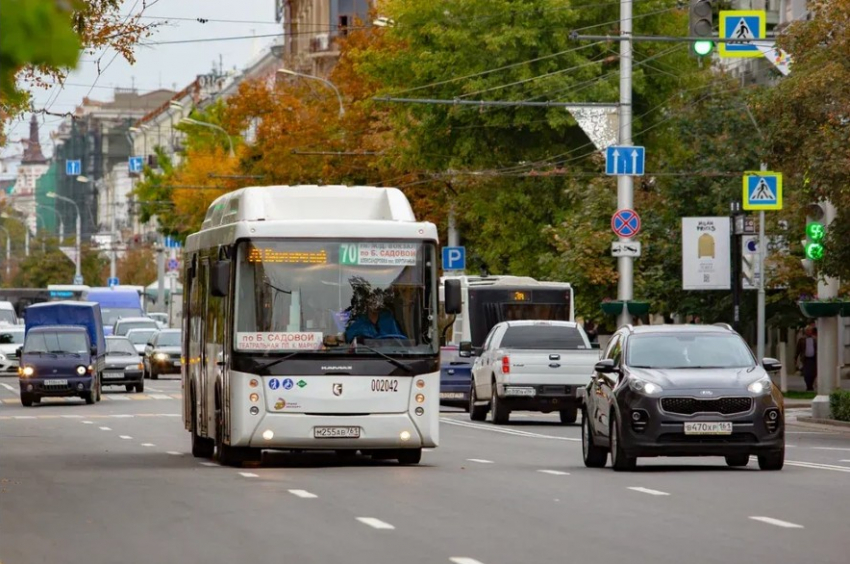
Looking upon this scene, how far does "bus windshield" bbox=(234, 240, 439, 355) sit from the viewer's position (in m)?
21.7

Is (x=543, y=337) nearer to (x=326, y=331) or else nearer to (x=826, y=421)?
(x=826, y=421)

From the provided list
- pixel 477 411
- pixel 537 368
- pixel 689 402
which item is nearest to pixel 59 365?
pixel 477 411

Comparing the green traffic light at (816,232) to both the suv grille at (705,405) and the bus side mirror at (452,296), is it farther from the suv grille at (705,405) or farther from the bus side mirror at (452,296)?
the suv grille at (705,405)

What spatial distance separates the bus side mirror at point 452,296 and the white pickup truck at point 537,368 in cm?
1397

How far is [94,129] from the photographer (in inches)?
7840

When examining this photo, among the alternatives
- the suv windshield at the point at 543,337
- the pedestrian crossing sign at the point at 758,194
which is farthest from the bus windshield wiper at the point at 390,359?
the pedestrian crossing sign at the point at 758,194

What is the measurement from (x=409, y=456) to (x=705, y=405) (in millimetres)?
3887

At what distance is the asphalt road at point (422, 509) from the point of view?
1256 centimetres

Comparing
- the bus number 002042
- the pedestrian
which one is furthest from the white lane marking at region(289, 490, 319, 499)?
the pedestrian

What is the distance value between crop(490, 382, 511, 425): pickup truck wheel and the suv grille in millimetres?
16362

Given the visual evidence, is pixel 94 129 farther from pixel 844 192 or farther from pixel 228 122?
pixel 844 192

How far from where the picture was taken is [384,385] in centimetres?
2172

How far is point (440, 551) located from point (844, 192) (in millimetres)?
20795

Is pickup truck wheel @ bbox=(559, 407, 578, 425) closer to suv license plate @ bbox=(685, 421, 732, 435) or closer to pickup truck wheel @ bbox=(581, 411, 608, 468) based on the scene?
pickup truck wheel @ bbox=(581, 411, 608, 468)
